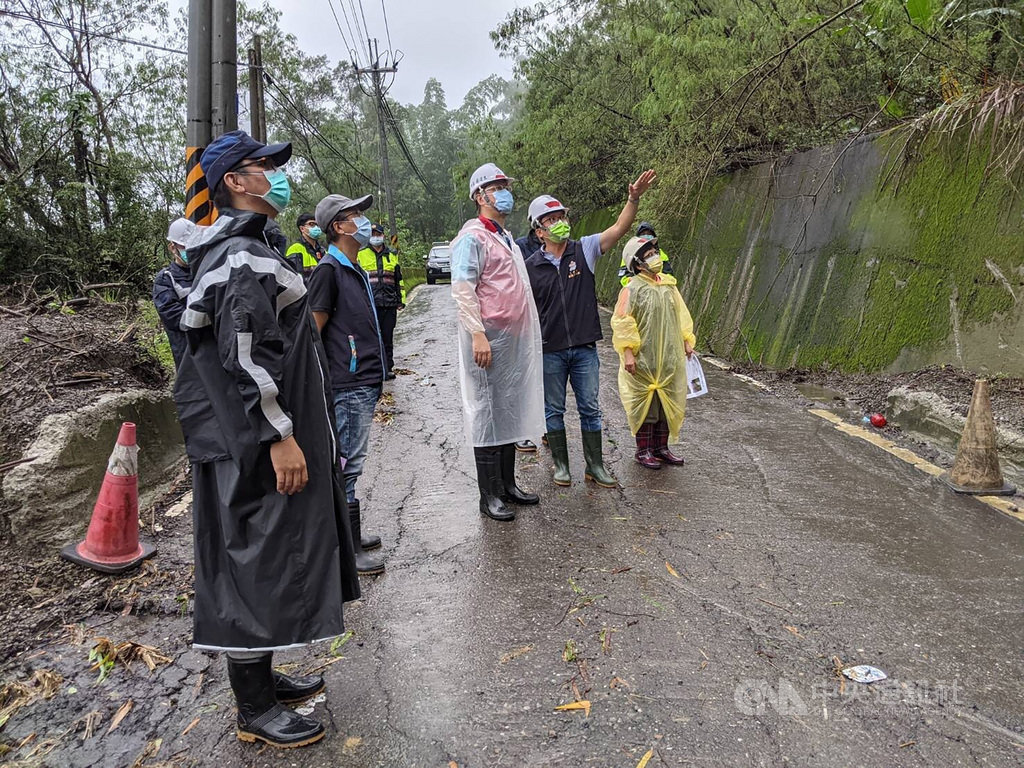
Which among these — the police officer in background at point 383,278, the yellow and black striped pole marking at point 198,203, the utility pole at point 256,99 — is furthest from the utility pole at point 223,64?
the utility pole at point 256,99

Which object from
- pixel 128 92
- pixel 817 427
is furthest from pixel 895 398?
pixel 128 92

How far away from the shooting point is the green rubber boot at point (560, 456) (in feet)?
16.6

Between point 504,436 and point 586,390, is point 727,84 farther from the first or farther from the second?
point 504,436

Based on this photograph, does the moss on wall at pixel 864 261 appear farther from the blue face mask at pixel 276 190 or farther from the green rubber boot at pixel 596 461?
the blue face mask at pixel 276 190

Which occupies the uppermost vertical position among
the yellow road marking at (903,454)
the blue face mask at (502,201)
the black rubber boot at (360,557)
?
the blue face mask at (502,201)

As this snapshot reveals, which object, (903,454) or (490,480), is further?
(903,454)

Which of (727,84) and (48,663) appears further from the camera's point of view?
(727,84)

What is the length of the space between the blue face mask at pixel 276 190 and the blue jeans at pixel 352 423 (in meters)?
1.33

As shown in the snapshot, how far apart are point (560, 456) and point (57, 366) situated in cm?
346

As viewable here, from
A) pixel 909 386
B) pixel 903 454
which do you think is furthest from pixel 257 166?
pixel 909 386

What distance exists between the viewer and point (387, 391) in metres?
8.49

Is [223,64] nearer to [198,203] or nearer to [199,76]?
[199,76]

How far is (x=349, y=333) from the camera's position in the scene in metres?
3.78

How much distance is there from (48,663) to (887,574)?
3.81 metres
